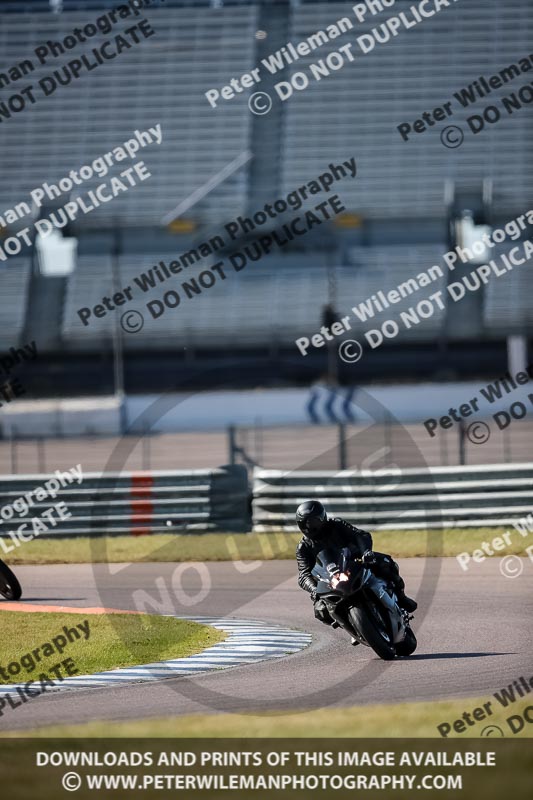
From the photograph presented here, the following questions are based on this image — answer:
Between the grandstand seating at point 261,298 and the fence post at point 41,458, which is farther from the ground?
the grandstand seating at point 261,298

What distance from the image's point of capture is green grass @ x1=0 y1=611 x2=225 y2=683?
10062mm

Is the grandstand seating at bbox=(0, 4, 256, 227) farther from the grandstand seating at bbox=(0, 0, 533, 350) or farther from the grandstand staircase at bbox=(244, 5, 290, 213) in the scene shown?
the grandstand staircase at bbox=(244, 5, 290, 213)

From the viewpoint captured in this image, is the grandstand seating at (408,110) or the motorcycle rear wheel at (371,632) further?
the grandstand seating at (408,110)

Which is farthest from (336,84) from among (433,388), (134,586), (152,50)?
(134,586)

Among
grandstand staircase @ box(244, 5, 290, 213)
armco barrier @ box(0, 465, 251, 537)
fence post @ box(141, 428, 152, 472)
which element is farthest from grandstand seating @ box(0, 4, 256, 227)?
armco barrier @ box(0, 465, 251, 537)

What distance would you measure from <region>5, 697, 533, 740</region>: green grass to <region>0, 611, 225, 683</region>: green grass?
2555 millimetres

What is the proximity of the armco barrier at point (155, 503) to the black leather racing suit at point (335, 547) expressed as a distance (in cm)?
864

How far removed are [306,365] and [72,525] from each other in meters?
27.4

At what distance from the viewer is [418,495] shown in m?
17.5

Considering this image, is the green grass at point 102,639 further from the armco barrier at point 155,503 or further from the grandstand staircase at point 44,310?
the grandstand staircase at point 44,310

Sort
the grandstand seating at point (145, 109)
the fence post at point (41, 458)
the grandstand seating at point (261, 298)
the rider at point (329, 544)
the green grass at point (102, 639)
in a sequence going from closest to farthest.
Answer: the rider at point (329, 544)
the green grass at point (102, 639)
the fence post at point (41, 458)
the grandstand seating at point (261, 298)
the grandstand seating at point (145, 109)

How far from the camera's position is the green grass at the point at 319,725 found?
6715 millimetres
